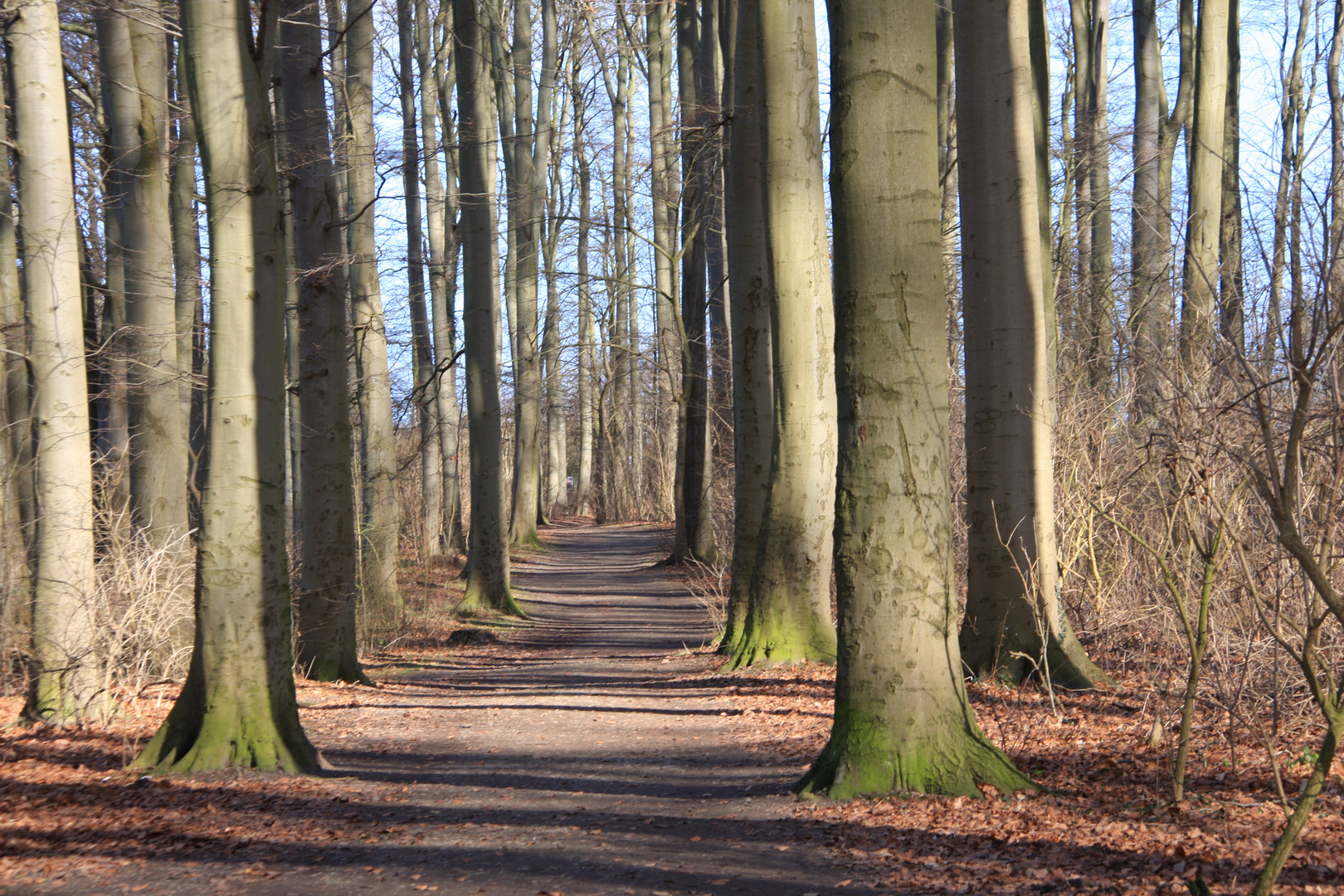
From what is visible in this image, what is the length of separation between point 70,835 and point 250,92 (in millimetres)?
4220

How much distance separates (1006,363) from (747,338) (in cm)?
338

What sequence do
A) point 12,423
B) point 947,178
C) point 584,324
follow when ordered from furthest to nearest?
point 584,324, point 947,178, point 12,423

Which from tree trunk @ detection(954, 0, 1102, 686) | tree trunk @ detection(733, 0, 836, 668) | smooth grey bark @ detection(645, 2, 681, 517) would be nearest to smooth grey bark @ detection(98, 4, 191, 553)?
tree trunk @ detection(733, 0, 836, 668)

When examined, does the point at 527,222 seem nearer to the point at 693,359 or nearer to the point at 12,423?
the point at 693,359

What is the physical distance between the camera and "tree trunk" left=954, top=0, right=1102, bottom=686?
7148 mm

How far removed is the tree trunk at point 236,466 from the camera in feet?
19.5

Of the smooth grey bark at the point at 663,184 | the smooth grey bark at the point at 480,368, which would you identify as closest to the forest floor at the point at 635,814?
the smooth grey bark at the point at 480,368

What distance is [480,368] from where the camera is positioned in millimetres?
14695

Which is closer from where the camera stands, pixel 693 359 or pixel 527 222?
pixel 527 222

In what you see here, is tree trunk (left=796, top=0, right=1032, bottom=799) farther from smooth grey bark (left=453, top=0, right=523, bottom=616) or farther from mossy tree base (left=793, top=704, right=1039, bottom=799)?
smooth grey bark (left=453, top=0, right=523, bottom=616)

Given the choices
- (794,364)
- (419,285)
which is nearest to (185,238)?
(794,364)

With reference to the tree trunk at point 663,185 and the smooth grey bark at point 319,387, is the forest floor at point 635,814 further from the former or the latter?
the tree trunk at point 663,185

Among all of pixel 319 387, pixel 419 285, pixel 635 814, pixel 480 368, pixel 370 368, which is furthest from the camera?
pixel 419 285

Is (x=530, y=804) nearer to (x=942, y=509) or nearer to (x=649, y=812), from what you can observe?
(x=649, y=812)
